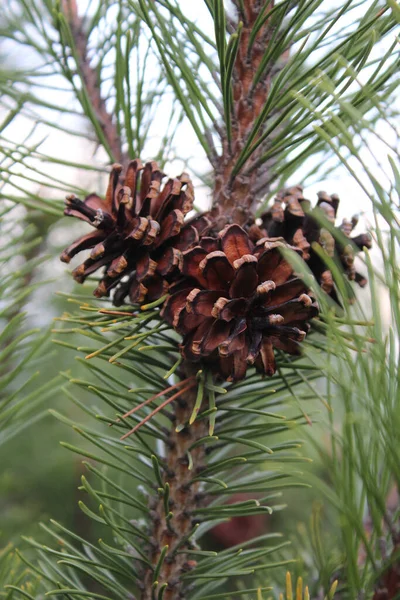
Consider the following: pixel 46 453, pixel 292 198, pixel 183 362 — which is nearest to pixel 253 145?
pixel 292 198

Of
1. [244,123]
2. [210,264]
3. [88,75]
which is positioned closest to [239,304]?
[210,264]

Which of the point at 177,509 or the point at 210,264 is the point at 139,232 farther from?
the point at 177,509

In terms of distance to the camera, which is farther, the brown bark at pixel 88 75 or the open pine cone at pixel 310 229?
the brown bark at pixel 88 75

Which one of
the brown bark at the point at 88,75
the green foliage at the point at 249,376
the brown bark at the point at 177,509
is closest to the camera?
the green foliage at the point at 249,376

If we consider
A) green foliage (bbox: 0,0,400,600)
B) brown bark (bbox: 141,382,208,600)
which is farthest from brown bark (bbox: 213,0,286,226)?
brown bark (bbox: 141,382,208,600)

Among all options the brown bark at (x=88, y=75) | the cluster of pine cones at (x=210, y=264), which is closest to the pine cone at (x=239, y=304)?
the cluster of pine cones at (x=210, y=264)

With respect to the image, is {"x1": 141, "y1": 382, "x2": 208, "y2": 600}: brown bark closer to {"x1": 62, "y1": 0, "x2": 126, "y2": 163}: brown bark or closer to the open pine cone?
the open pine cone

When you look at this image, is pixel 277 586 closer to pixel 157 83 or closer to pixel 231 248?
pixel 231 248

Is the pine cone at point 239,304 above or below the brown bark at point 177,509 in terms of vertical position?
above

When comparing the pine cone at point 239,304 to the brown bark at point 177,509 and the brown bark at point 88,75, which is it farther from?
the brown bark at point 88,75
